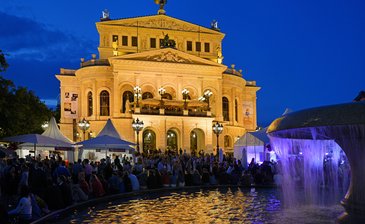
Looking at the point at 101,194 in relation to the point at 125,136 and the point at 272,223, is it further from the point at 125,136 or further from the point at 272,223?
the point at 125,136

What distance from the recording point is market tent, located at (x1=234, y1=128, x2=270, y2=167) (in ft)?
92.9

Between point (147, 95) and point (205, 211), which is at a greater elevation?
point (147, 95)

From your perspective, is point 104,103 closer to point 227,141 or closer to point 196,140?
point 196,140

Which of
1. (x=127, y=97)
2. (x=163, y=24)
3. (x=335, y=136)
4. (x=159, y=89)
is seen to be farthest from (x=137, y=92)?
(x=335, y=136)

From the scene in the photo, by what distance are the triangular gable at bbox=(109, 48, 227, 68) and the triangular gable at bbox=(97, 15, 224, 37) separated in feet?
21.4

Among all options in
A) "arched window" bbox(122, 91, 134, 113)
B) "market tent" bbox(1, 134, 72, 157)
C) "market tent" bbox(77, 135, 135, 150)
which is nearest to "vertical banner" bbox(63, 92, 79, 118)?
"arched window" bbox(122, 91, 134, 113)

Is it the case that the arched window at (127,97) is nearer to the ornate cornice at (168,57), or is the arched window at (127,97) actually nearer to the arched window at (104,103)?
the arched window at (104,103)

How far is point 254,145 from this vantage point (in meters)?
29.1

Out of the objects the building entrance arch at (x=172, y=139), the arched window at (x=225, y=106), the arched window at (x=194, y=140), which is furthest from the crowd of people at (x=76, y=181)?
the arched window at (x=225, y=106)

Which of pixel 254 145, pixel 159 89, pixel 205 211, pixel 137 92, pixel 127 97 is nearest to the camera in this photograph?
pixel 205 211

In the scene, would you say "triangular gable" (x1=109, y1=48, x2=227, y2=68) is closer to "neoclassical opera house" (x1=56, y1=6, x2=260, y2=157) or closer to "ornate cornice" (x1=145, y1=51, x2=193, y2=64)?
"ornate cornice" (x1=145, y1=51, x2=193, y2=64)

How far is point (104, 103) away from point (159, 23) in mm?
12468

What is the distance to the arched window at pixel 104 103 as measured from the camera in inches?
1966

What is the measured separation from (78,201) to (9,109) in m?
12.4
